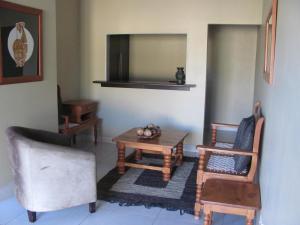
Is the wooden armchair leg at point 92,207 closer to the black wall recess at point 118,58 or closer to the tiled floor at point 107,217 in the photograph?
the tiled floor at point 107,217

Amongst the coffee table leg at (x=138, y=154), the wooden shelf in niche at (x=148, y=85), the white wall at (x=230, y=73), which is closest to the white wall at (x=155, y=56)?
the white wall at (x=230, y=73)

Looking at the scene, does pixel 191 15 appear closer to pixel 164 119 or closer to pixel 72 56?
pixel 164 119

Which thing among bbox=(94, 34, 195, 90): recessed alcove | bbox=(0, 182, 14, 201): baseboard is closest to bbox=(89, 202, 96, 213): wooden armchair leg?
bbox=(0, 182, 14, 201): baseboard

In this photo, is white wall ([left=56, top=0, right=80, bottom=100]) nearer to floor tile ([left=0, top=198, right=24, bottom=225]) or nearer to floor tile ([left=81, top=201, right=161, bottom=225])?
floor tile ([left=0, top=198, right=24, bottom=225])

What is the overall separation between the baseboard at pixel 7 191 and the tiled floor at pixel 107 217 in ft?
0.16

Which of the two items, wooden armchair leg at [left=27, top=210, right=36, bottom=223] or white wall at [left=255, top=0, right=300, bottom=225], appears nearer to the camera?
white wall at [left=255, top=0, right=300, bottom=225]

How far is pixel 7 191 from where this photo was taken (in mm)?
3156

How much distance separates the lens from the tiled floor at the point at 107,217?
279 cm

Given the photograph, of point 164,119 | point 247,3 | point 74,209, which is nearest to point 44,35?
point 74,209

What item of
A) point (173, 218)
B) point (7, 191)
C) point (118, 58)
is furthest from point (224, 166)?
point (118, 58)

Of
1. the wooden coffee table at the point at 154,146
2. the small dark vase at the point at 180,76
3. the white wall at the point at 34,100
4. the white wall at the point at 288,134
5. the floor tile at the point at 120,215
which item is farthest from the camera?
the small dark vase at the point at 180,76

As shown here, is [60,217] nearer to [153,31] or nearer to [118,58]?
[153,31]

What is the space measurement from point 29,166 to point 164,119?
8.90ft

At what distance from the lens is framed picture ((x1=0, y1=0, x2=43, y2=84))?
9.69ft
